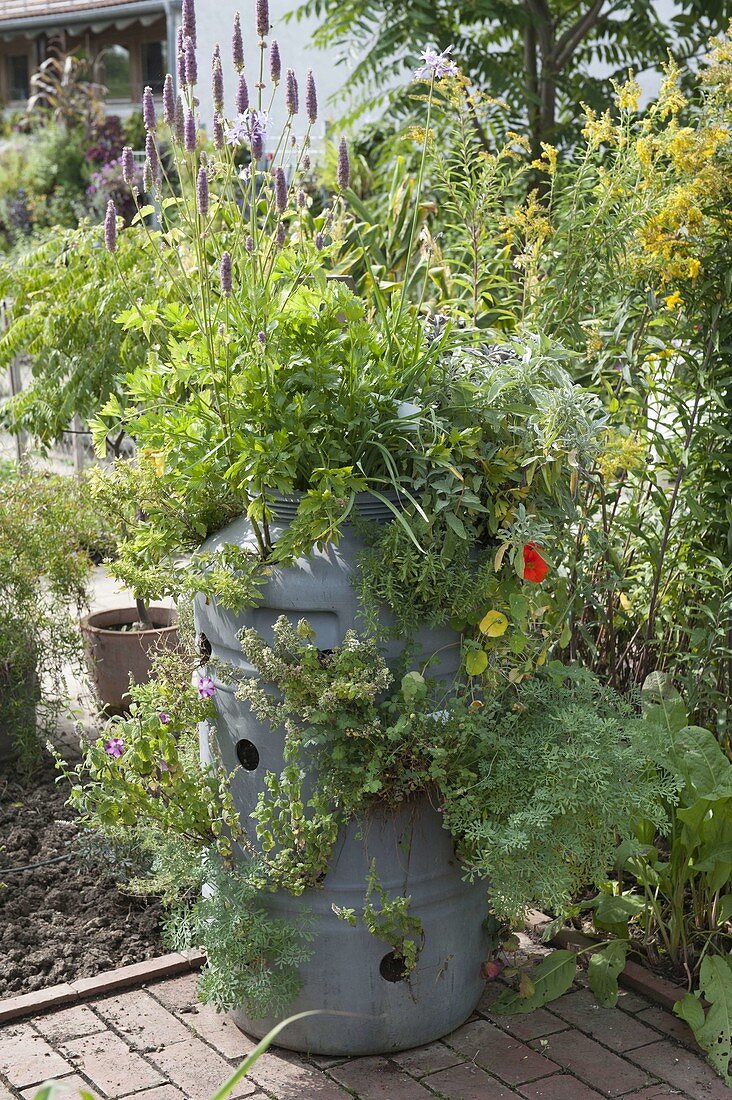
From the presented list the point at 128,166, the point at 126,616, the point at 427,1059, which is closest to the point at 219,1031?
the point at 427,1059

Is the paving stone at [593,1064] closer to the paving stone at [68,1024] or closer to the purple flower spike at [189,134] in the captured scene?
the paving stone at [68,1024]

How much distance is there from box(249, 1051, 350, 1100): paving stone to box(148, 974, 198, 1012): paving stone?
29cm

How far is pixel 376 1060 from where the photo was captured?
3.00 meters

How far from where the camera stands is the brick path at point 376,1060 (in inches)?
113

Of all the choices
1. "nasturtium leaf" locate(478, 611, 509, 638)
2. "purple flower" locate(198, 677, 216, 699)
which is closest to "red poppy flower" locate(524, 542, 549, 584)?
"nasturtium leaf" locate(478, 611, 509, 638)

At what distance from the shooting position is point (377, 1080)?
9.55 ft

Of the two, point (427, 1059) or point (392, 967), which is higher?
point (392, 967)

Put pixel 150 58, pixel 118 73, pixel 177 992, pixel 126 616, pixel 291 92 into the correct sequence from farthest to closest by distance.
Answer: pixel 118 73 → pixel 150 58 → pixel 126 616 → pixel 177 992 → pixel 291 92

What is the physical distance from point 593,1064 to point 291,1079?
72cm

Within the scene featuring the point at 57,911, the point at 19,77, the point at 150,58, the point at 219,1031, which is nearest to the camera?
the point at 219,1031

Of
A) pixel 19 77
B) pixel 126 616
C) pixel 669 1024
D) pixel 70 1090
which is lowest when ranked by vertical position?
pixel 669 1024

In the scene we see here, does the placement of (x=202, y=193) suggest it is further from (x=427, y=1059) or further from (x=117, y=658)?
(x=117, y=658)

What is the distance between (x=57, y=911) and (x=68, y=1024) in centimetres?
56

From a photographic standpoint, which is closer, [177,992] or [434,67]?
[434,67]
